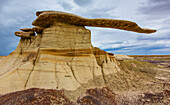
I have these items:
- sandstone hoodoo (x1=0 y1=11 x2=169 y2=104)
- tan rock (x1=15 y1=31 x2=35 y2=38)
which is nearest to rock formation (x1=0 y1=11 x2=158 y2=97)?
sandstone hoodoo (x1=0 y1=11 x2=169 y2=104)

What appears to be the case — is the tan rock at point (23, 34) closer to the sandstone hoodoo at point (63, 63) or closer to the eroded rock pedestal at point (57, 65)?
the sandstone hoodoo at point (63, 63)

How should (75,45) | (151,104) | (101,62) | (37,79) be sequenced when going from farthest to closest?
(101,62) < (75,45) < (151,104) < (37,79)

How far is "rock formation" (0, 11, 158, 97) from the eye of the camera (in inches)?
248

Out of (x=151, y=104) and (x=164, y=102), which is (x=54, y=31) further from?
(x=164, y=102)

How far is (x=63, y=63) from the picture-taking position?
7680 mm

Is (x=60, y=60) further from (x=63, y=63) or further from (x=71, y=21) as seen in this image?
(x=71, y=21)

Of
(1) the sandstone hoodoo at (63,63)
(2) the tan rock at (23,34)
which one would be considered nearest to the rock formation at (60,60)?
(1) the sandstone hoodoo at (63,63)

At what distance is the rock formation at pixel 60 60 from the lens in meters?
6.31

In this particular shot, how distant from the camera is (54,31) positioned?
8.06m

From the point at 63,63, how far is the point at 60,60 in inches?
15.5

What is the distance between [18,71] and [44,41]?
3.15m

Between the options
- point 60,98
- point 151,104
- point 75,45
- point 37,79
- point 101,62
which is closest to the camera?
point 60,98

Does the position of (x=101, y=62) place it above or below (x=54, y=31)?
below

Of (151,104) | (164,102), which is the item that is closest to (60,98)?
(151,104)
